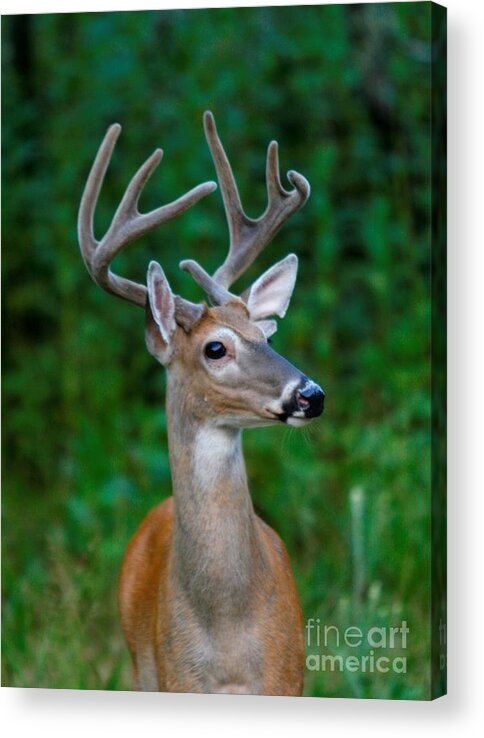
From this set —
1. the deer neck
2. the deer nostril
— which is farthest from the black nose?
the deer neck

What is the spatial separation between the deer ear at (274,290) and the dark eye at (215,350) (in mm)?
149

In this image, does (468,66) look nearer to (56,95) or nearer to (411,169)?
(411,169)

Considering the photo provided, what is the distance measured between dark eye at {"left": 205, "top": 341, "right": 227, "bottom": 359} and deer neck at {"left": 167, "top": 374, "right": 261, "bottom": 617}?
0.16m

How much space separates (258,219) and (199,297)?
0.33 m

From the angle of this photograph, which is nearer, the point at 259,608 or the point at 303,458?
the point at 259,608

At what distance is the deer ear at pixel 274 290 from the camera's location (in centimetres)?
605

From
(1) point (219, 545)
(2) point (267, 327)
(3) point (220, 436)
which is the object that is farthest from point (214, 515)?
(2) point (267, 327)

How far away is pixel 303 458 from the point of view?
21.0ft

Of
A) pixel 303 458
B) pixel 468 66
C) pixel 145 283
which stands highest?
pixel 468 66

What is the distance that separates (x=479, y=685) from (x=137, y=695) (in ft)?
3.25

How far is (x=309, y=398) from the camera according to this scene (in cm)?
584

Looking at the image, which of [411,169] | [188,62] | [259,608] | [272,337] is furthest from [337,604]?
[188,62]

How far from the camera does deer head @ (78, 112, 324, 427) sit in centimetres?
587

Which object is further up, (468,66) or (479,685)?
(468,66)
